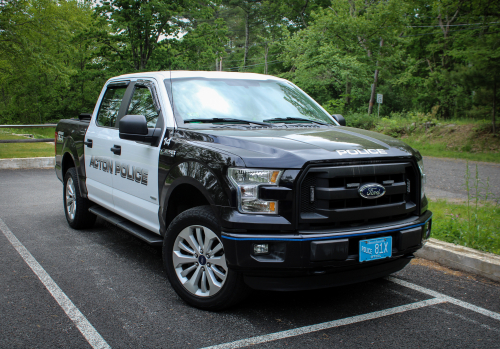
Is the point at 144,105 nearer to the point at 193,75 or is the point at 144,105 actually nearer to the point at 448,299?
the point at 193,75

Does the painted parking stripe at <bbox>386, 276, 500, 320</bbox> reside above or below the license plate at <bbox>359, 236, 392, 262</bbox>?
below

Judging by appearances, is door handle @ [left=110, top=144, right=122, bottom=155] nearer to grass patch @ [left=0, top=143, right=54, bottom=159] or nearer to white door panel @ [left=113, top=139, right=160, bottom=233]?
white door panel @ [left=113, top=139, right=160, bottom=233]

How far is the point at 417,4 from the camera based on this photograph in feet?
106

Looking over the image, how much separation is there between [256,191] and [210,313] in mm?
1108

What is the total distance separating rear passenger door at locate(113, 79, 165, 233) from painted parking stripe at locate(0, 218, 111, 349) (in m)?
0.96

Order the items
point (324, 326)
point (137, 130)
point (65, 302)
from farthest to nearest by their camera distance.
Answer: point (137, 130)
point (65, 302)
point (324, 326)

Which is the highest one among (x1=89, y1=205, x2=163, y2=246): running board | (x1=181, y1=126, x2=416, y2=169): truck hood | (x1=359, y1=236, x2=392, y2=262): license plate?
(x1=181, y1=126, x2=416, y2=169): truck hood

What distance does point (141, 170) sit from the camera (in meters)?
4.42

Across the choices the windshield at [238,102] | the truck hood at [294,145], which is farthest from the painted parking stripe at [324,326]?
the windshield at [238,102]

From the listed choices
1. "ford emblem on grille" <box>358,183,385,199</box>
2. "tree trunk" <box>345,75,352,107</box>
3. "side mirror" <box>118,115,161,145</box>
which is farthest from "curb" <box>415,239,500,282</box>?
"tree trunk" <box>345,75,352,107</box>

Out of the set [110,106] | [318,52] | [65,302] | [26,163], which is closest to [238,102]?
[110,106]

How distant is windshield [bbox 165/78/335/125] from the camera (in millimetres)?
4309

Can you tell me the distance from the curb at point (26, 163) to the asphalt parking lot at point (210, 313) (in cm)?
898

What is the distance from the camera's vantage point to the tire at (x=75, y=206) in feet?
19.9
